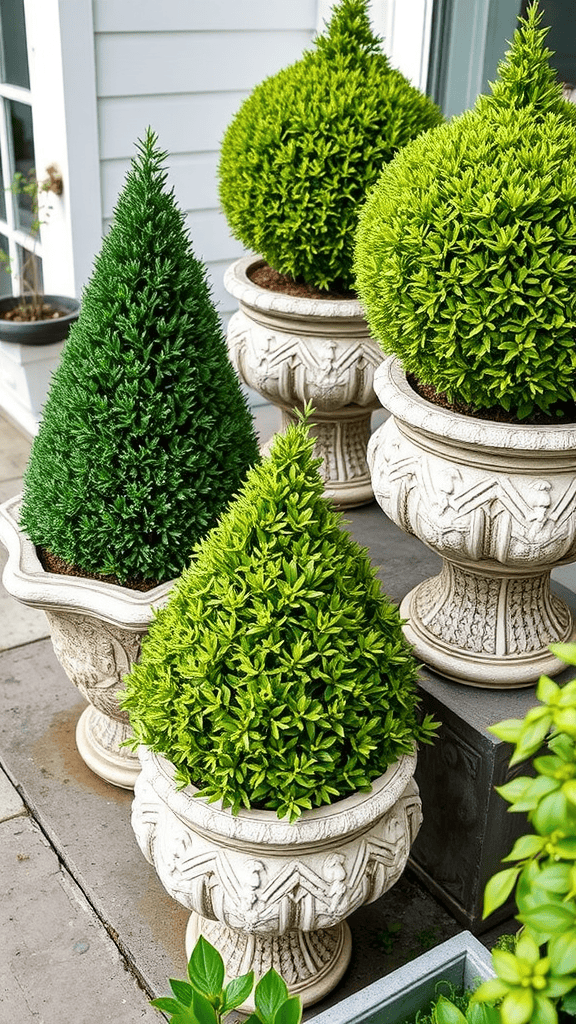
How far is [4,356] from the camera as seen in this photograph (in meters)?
4.65

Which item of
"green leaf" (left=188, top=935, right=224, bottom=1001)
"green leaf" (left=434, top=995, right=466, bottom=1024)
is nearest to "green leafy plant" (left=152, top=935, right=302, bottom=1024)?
"green leaf" (left=188, top=935, right=224, bottom=1001)

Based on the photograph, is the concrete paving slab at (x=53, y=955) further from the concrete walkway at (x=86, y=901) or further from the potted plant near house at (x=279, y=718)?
the potted plant near house at (x=279, y=718)

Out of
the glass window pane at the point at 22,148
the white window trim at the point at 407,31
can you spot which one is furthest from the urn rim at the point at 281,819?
the glass window pane at the point at 22,148

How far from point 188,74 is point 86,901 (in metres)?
3.17

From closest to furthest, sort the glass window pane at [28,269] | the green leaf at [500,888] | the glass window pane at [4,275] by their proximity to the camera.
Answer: the green leaf at [500,888], the glass window pane at [28,269], the glass window pane at [4,275]

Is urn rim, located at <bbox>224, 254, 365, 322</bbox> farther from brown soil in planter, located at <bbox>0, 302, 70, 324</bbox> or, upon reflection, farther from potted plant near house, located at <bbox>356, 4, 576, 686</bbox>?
brown soil in planter, located at <bbox>0, 302, 70, 324</bbox>

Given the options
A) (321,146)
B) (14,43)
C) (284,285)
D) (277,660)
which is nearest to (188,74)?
(14,43)

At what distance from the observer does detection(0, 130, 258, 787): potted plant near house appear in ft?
7.32

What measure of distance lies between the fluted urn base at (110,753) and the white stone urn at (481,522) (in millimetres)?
805

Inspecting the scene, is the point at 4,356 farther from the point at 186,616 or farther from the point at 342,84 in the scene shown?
the point at 186,616

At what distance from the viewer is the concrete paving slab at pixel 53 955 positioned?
209cm

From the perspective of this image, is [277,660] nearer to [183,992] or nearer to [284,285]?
[183,992]

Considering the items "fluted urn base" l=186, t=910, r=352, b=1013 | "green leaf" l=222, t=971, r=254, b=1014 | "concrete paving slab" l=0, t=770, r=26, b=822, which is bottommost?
"concrete paving slab" l=0, t=770, r=26, b=822

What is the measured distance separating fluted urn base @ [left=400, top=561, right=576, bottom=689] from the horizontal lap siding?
2.21 metres
